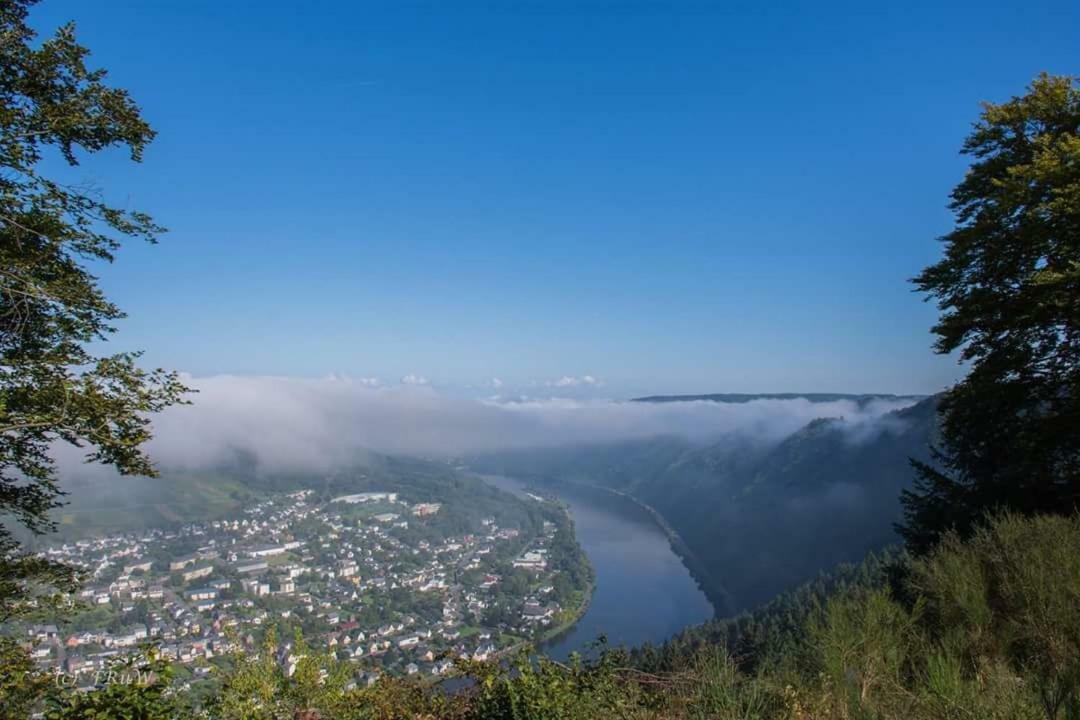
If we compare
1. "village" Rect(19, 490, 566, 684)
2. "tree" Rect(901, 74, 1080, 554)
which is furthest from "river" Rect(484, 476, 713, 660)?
"tree" Rect(901, 74, 1080, 554)

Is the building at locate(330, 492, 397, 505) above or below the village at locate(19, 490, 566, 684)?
below

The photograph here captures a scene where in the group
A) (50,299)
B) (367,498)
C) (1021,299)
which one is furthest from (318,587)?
(367,498)

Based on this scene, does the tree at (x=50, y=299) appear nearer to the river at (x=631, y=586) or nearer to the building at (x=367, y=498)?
the river at (x=631, y=586)

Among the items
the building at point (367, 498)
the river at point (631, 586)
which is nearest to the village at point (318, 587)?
the river at point (631, 586)

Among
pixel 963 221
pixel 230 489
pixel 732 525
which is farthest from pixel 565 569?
pixel 230 489

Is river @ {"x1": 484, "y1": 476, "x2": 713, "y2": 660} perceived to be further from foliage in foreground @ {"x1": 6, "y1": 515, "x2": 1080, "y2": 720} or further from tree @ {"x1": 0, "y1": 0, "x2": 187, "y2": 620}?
tree @ {"x1": 0, "y1": 0, "x2": 187, "y2": 620}

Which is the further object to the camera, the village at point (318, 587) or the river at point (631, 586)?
the river at point (631, 586)
